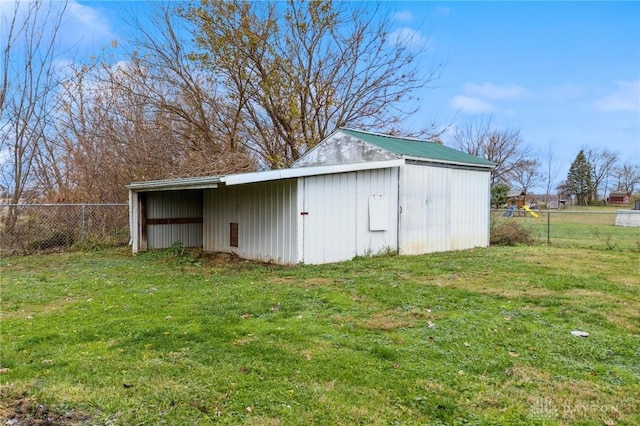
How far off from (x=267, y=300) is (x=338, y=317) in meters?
1.15

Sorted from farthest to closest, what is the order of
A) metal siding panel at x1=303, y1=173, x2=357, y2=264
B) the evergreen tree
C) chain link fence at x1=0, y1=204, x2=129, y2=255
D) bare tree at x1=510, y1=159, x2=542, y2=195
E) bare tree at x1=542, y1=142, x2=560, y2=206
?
the evergreen tree, bare tree at x1=542, y1=142, x2=560, y2=206, bare tree at x1=510, y1=159, x2=542, y2=195, chain link fence at x1=0, y1=204, x2=129, y2=255, metal siding panel at x1=303, y1=173, x2=357, y2=264

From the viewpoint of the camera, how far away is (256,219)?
9305mm

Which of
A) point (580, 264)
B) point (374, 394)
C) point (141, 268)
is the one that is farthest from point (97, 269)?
point (580, 264)

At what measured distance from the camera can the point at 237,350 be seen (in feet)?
11.7

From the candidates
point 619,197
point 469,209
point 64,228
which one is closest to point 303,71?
point 469,209

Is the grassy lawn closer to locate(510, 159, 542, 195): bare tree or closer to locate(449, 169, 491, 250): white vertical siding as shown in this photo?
locate(449, 169, 491, 250): white vertical siding

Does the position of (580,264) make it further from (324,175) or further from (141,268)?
(141,268)

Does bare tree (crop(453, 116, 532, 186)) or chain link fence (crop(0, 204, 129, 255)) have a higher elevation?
bare tree (crop(453, 116, 532, 186))

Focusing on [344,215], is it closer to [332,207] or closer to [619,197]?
[332,207]

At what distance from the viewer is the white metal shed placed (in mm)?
8461

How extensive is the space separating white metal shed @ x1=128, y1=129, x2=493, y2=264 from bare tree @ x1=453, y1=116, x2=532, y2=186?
2711cm

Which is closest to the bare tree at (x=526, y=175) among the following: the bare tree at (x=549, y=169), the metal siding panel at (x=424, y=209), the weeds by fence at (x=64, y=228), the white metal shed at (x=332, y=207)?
the bare tree at (x=549, y=169)

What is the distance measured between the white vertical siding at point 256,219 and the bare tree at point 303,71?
547cm

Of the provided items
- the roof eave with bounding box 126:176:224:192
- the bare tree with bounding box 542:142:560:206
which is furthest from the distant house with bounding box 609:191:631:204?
the roof eave with bounding box 126:176:224:192
